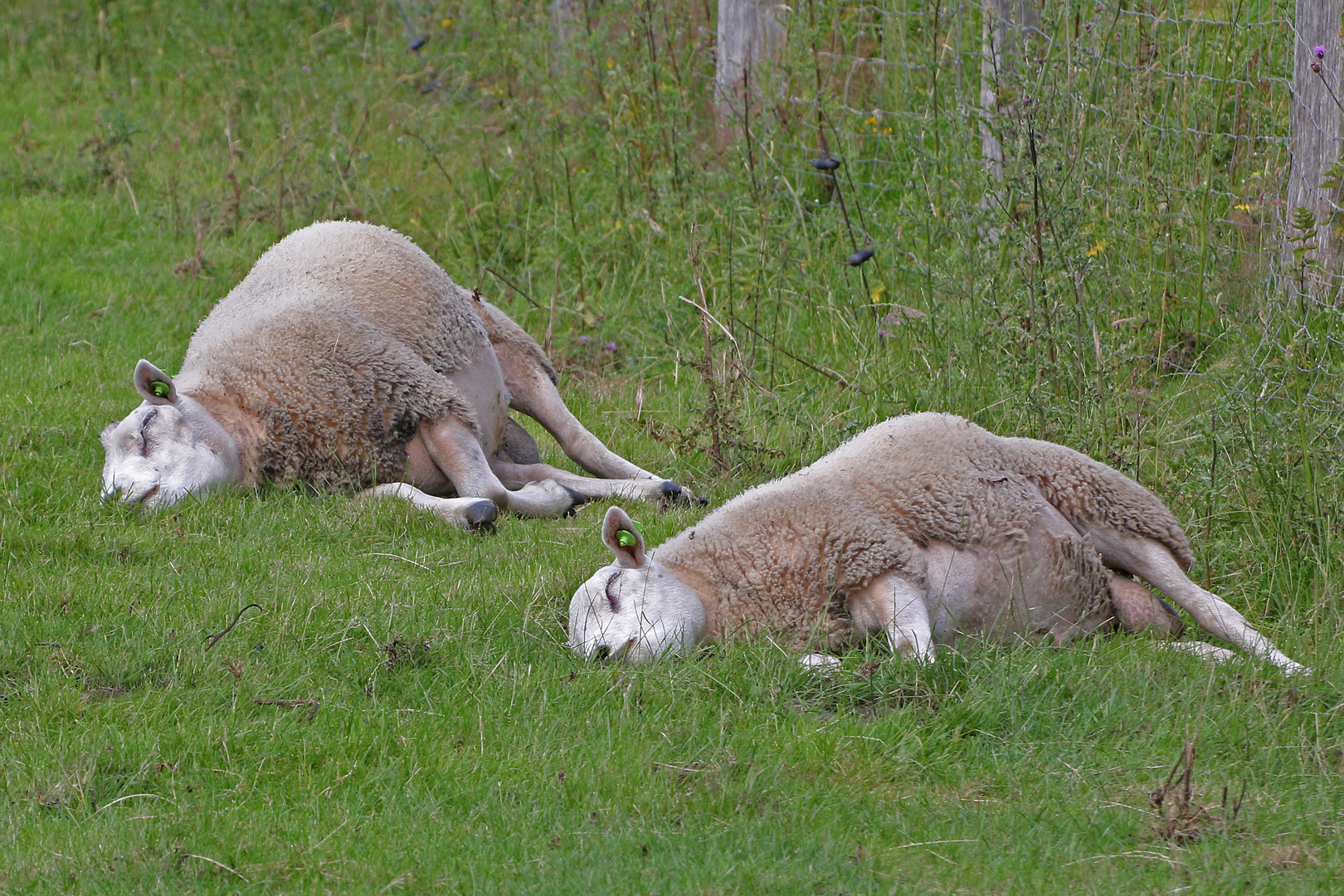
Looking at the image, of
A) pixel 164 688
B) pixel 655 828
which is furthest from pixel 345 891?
pixel 164 688

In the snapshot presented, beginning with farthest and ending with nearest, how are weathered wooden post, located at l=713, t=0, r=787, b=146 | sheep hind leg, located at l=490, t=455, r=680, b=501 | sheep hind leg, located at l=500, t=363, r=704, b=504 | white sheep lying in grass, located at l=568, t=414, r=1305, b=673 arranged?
weathered wooden post, located at l=713, t=0, r=787, b=146, sheep hind leg, located at l=500, t=363, r=704, b=504, sheep hind leg, located at l=490, t=455, r=680, b=501, white sheep lying in grass, located at l=568, t=414, r=1305, b=673

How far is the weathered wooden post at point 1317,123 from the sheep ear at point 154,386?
437 centimetres

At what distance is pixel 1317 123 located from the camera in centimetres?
554

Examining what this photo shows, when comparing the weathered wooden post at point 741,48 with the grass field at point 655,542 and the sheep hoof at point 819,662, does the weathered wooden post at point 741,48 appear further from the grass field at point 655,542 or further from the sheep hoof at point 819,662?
the sheep hoof at point 819,662

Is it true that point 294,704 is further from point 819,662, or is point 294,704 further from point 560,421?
point 560,421

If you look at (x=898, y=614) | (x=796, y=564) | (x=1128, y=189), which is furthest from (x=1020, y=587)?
(x=1128, y=189)

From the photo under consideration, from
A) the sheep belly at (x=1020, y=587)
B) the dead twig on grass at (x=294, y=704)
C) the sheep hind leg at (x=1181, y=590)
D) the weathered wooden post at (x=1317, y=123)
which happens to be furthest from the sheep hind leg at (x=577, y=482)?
the weathered wooden post at (x=1317, y=123)

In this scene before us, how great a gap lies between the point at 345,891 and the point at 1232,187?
17.7 ft

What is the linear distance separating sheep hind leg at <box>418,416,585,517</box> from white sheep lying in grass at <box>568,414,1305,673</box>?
154cm

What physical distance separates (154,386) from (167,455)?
0.98 ft

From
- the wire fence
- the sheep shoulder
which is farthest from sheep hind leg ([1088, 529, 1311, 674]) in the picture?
the sheep shoulder

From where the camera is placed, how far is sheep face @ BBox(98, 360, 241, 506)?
19.0 ft

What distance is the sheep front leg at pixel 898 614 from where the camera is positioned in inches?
169

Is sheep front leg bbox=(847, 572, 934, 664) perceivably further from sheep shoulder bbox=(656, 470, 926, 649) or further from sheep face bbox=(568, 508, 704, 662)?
sheep face bbox=(568, 508, 704, 662)
